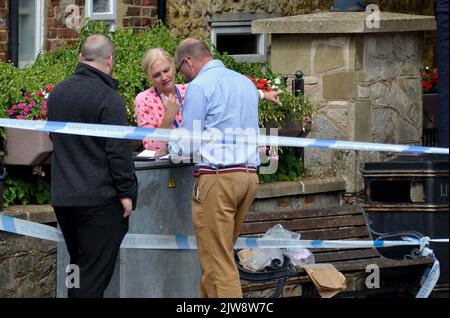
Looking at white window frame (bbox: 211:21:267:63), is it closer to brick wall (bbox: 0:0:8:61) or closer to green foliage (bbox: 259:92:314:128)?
green foliage (bbox: 259:92:314:128)

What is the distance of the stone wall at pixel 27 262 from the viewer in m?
8.50

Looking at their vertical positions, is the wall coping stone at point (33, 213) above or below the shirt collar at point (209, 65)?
below

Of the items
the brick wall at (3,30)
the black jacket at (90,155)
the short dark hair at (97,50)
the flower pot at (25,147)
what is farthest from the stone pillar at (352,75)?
the black jacket at (90,155)

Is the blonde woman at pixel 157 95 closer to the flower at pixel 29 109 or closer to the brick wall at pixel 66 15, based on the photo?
the flower at pixel 29 109

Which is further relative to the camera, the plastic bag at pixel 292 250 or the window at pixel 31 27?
the window at pixel 31 27

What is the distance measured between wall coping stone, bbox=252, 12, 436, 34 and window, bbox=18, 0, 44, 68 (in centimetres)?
190

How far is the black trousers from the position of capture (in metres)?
7.72

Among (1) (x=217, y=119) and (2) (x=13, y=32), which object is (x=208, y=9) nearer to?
(2) (x=13, y=32)

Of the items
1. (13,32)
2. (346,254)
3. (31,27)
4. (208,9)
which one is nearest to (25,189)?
(346,254)

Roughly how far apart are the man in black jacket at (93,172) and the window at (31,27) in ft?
14.0

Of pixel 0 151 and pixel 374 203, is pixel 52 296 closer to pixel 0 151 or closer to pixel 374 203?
pixel 0 151

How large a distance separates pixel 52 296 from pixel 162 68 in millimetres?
1656

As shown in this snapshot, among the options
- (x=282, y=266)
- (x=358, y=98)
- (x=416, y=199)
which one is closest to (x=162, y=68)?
(x=282, y=266)

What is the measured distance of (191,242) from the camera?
28.1 feet
